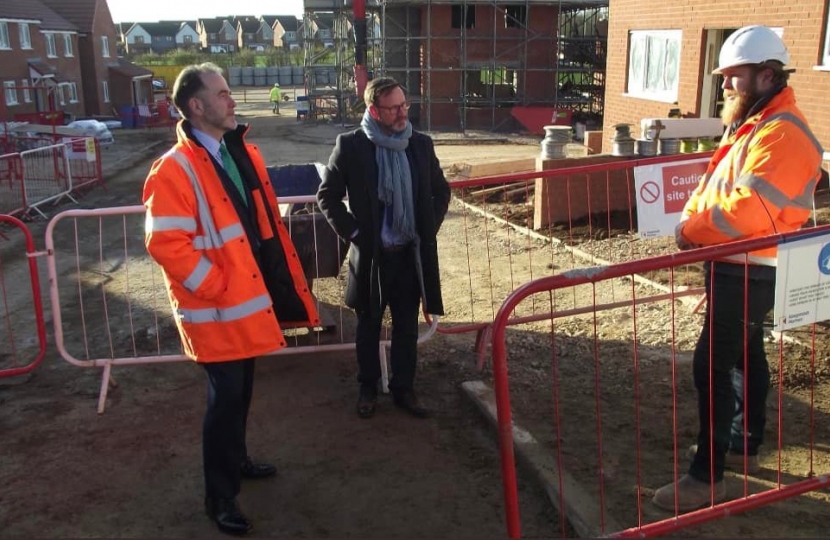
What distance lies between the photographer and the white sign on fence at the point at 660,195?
5.34 metres

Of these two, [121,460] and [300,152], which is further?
[300,152]

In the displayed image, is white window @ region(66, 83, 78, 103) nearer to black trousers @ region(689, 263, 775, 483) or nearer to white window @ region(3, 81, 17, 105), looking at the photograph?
white window @ region(3, 81, 17, 105)

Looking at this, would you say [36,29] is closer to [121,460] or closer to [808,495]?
[121,460]

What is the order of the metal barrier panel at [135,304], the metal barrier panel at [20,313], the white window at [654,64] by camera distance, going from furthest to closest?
the white window at [654,64], the metal barrier panel at [20,313], the metal barrier panel at [135,304]

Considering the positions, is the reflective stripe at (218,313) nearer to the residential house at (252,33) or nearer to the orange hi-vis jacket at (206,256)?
the orange hi-vis jacket at (206,256)

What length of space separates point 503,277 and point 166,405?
3.92 metres

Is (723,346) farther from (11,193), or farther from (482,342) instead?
(11,193)

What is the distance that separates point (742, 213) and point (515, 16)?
95.5 ft

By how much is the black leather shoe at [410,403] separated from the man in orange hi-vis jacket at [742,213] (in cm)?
158

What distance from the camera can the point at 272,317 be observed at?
3.41m

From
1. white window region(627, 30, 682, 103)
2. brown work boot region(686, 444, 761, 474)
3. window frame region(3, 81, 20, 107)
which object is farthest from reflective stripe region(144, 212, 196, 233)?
window frame region(3, 81, 20, 107)

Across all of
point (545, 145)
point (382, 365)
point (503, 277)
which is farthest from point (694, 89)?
point (382, 365)

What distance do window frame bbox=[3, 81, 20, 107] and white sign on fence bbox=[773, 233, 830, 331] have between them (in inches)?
1321

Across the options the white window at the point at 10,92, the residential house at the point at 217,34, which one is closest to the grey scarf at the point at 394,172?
the white window at the point at 10,92
